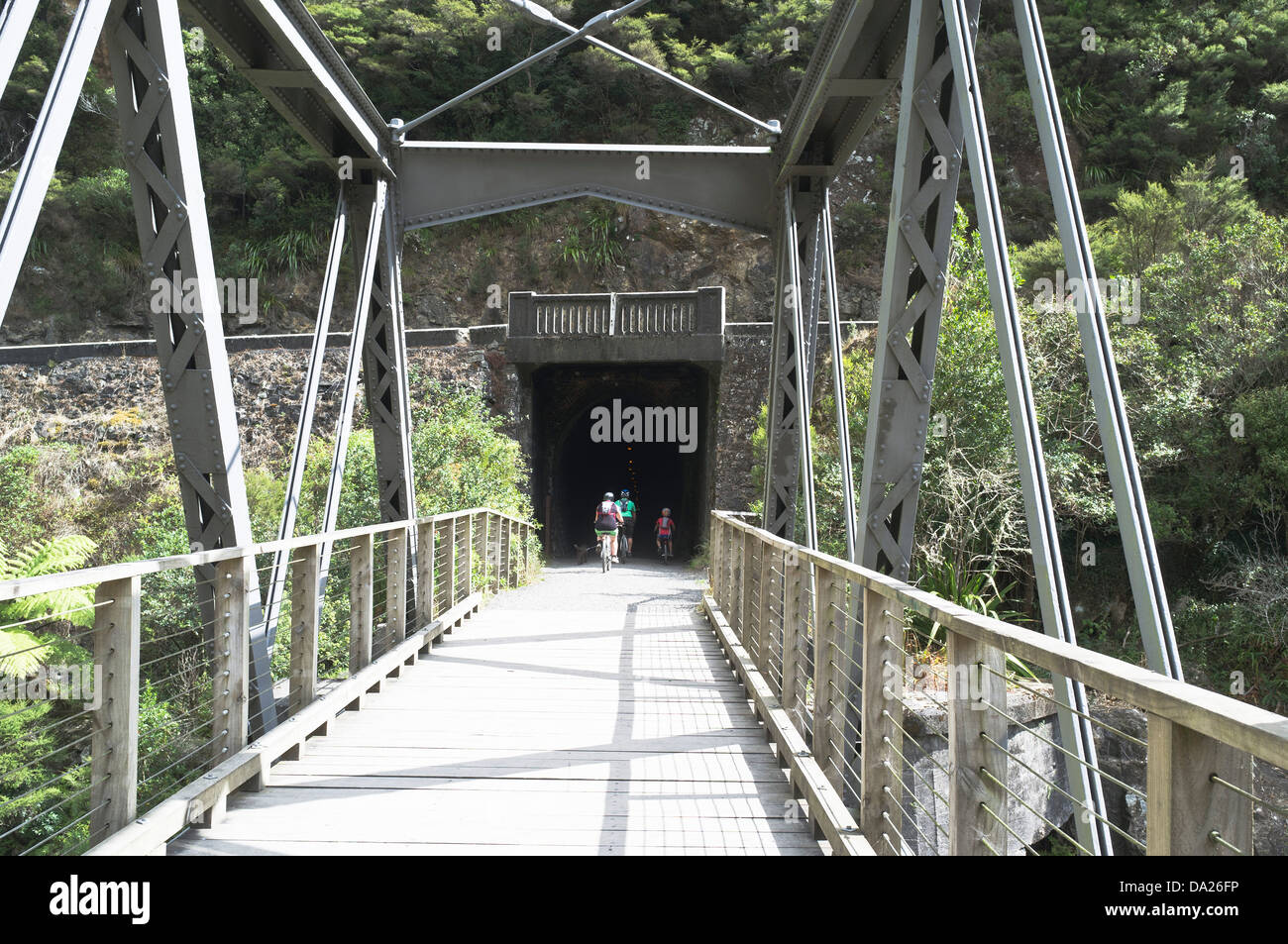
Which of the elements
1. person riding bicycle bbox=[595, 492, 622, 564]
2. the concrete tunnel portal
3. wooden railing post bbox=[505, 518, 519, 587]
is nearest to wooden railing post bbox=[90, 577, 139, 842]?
wooden railing post bbox=[505, 518, 519, 587]

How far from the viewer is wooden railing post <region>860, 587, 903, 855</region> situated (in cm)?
302

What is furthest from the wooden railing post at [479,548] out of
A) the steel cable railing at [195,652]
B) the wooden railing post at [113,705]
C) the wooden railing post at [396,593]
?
the wooden railing post at [113,705]

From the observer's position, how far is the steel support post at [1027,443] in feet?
8.09

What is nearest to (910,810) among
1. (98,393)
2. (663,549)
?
(663,549)

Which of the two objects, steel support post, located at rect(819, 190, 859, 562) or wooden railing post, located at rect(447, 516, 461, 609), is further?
wooden railing post, located at rect(447, 516, 461, 609)

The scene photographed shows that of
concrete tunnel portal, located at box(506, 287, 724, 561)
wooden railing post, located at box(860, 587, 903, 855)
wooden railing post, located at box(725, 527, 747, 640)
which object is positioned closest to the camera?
wooden railing post, located at box(860, 587, 903, 855)

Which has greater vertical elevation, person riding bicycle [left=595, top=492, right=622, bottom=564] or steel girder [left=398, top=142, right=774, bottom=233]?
steel girder [left=398, top=142, right=774, bottom=233]

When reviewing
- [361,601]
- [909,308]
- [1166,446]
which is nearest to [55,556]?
[361,601]

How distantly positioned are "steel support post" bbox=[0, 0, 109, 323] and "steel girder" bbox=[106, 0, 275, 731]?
655 millimetres

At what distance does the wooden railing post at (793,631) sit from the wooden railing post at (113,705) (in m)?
2.87

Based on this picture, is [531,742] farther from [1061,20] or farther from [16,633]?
[1061,20]

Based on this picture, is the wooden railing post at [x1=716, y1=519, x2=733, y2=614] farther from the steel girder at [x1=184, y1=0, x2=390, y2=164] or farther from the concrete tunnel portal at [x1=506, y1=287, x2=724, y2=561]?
the concrete tunnel portal at [x1=506, y1=287, x2=724, y2=561]

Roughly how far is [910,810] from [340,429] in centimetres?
523

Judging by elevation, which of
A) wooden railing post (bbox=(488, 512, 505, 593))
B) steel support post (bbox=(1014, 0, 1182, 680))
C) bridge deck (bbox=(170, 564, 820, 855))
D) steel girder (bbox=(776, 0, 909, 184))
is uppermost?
steel girder (bbox=(776, 0, 909, 184))
